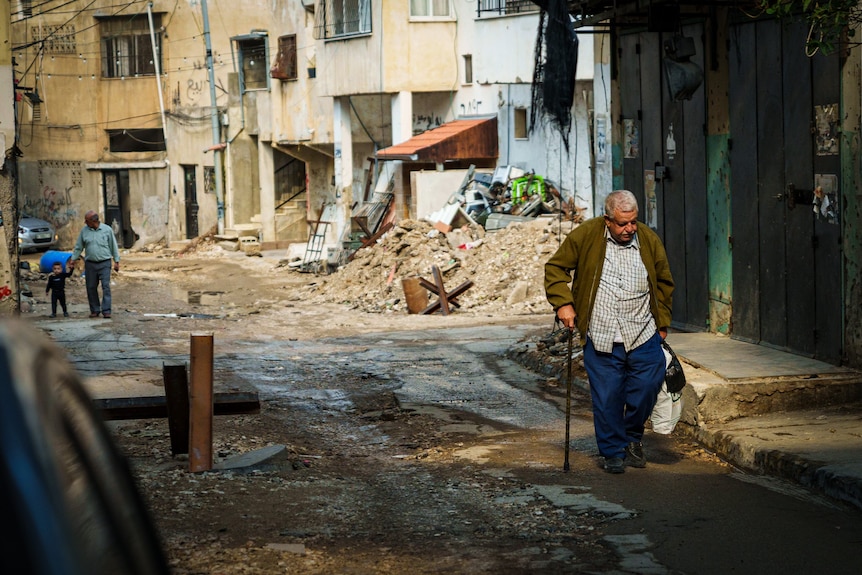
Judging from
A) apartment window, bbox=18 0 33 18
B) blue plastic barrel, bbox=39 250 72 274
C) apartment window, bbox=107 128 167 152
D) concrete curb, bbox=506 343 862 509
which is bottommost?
concrete curb, bbox=506 343 862 509

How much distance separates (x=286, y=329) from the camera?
1978 cm

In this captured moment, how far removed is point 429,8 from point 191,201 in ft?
53.7

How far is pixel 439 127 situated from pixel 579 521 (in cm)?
2588

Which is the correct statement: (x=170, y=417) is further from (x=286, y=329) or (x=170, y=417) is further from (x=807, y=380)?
(x=286, y=329)

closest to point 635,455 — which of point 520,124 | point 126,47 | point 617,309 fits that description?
point 617,309

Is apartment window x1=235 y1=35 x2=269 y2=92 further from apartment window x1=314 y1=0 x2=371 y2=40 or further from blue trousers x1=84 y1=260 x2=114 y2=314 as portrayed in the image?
blue trousers x1=84 y1=260 x2=114 y2=314

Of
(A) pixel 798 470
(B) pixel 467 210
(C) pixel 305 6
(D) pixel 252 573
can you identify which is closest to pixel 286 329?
(B) pixel 467 210

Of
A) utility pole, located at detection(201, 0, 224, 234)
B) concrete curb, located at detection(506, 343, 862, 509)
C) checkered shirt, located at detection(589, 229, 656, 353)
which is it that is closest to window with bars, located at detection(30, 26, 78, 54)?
utility pole, located at detection(201, 0, 224, 234)

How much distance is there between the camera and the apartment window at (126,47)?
151ft

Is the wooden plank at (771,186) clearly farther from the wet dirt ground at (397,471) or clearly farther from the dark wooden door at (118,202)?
the dark wooden door at (118,202)

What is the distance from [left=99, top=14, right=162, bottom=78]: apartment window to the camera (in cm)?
4612

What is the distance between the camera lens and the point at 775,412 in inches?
372

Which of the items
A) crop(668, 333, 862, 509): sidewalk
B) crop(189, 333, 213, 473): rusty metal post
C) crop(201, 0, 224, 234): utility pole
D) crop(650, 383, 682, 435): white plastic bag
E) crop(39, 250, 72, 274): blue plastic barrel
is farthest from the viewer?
crop(201, 0, 224, 234): utility pole

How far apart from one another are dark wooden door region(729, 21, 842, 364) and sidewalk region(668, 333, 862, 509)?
0.39 meters
